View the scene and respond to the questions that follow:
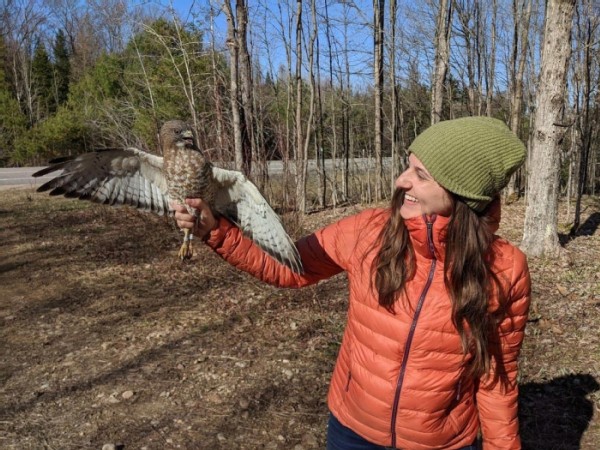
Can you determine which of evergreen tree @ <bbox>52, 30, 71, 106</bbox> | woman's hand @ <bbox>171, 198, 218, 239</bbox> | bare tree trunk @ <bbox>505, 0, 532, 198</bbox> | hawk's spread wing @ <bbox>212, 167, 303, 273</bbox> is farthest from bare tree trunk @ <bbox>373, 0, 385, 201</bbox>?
evergreen tree @ <bbox>52, 30, 71, 106</bbox>

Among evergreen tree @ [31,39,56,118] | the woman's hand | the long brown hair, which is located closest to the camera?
the long brown hair

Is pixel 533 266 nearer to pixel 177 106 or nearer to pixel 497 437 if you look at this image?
pixel 497 437

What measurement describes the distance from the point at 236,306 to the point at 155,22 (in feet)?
→ 18.9

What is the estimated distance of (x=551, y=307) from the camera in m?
5.42

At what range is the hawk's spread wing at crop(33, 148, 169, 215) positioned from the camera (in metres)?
2.66

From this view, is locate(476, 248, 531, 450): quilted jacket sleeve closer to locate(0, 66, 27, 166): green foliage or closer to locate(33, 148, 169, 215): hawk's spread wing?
locate(33, 148, 169, 215): hawk's spread wing

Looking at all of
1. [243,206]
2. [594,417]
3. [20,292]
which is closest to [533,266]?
[594,417]

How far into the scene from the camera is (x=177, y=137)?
261 cm

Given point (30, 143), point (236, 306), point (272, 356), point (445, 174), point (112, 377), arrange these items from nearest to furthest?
point (445, 174)
point (112, 377)
point (272, 356)
point (236, 306)
point (30, 143)

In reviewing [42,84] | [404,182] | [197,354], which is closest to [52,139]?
[42,84]

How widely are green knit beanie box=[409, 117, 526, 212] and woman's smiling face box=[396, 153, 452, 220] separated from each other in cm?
5

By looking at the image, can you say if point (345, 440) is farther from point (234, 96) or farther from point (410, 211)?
point (234, 96)

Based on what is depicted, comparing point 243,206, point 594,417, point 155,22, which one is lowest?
point 594,417

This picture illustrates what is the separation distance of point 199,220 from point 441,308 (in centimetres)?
97
